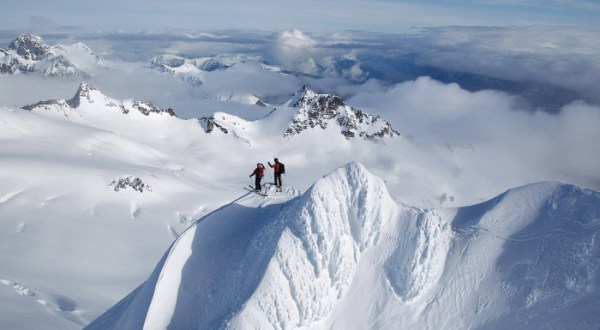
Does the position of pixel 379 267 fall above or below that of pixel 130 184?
above

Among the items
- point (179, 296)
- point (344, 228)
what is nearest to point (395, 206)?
point (344, 228)

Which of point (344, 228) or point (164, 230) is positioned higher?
point (344, 228)

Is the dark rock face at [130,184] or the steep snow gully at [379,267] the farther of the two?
the dark rock face at [130,184]

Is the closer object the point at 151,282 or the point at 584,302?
the point at 584,302

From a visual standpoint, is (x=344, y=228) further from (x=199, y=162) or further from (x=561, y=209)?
(x=199, y=162)

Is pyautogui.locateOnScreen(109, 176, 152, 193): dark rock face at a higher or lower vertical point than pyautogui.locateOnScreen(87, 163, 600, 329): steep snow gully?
lower

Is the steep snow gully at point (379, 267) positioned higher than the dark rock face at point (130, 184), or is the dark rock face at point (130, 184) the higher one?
the steep snow gully at point (379, 267)

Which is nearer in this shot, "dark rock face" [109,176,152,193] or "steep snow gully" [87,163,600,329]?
"steep snow gully" [87,163,600,329]

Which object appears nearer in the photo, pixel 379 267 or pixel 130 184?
pixel 379 267
